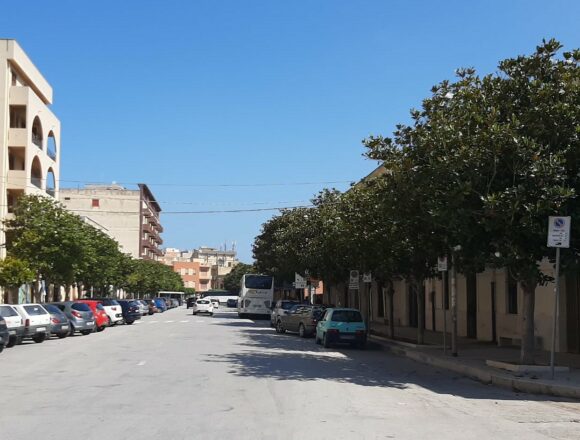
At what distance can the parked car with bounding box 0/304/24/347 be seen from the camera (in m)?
24.2

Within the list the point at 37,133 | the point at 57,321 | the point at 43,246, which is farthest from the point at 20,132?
the point at 57,321

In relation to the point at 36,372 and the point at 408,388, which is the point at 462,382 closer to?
the point at 408,388

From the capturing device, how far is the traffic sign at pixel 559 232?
13758mm

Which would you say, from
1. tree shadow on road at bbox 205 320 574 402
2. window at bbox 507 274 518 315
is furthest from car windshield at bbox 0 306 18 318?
window at bbox 507 274 518 315

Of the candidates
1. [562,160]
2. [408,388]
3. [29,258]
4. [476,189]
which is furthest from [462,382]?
[29,258]

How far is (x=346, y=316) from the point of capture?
1013 inches

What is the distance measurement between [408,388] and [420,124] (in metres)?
7.37

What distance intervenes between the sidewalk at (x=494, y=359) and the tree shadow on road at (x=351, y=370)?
329 millimetres

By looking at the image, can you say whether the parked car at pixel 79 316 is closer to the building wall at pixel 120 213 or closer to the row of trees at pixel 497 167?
the row of trees at pixel 497 167

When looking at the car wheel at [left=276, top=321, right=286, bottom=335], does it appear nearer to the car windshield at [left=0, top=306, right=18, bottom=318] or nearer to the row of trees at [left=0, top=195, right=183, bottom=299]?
the row of trees at [left=0, top=195, right=183, bottom=299]

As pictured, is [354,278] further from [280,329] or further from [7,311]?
[7,311]

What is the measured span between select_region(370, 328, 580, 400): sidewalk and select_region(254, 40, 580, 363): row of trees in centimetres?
124

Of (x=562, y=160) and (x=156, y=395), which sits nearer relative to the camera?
(x=156, y=395)

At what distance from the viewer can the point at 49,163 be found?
5456 centimetres
